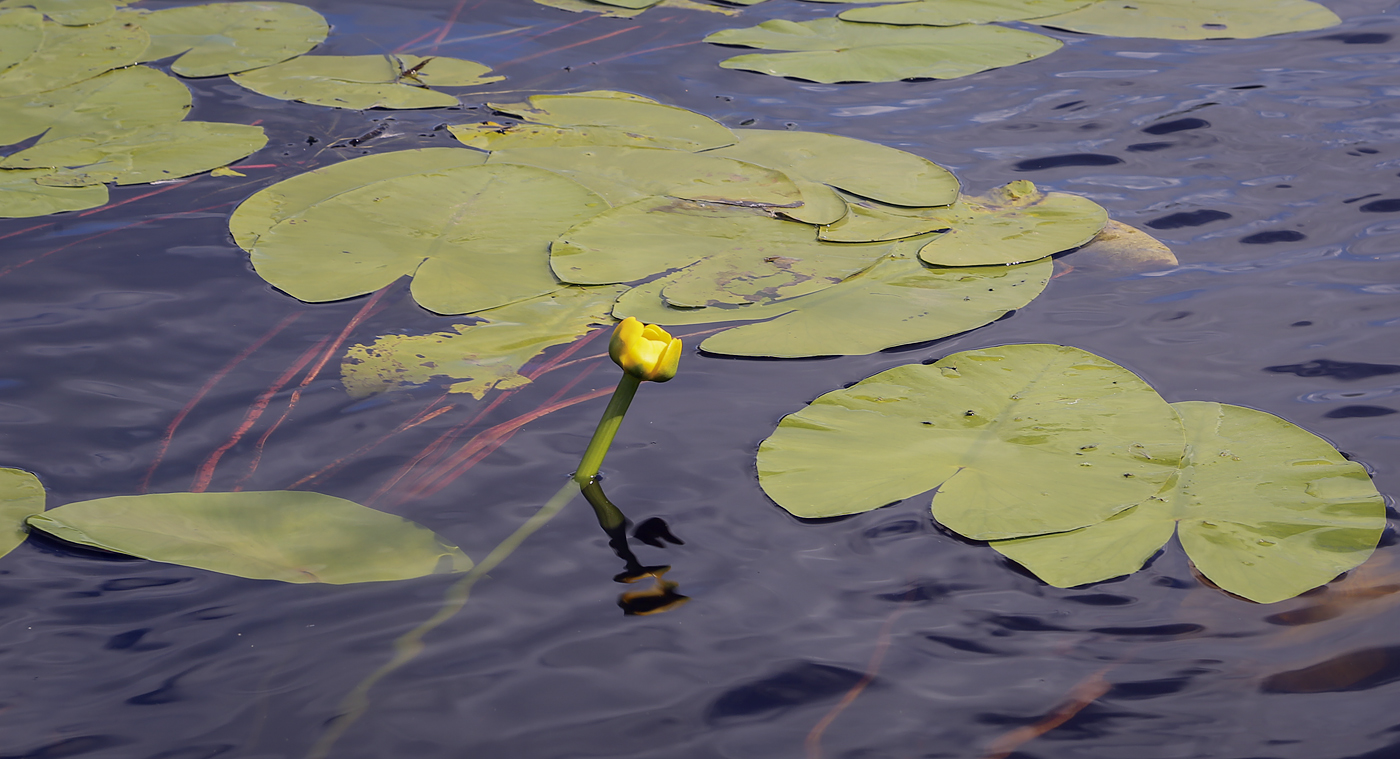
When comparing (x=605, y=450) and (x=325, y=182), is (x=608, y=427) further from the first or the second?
(x=325, y=182)

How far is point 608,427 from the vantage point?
4.71ft

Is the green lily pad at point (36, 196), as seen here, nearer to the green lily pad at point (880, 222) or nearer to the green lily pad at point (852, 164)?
the green lily pad at point (852, 164)

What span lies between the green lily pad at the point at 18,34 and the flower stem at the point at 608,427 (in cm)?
286

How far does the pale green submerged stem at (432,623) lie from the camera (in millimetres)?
1167

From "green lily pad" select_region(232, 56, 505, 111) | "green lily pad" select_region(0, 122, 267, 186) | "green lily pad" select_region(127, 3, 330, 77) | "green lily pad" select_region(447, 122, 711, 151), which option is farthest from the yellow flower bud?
"green lily pad" select_region(127, 3, 330, 77)

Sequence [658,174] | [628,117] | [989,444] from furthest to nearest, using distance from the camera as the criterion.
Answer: [628,117] < [658,174] < [989,444]

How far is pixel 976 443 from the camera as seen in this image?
1.59 m

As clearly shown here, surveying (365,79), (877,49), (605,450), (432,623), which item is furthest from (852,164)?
(432,623)

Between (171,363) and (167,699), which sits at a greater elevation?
(171,363)

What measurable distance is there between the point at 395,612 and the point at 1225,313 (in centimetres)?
184

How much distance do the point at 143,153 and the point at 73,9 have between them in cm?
156

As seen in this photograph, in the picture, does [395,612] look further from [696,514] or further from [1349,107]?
[1349,107]

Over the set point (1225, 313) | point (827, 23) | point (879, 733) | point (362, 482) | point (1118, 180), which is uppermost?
point (827, 23)

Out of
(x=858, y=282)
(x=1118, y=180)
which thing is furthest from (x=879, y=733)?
(x=1118, y=180)
